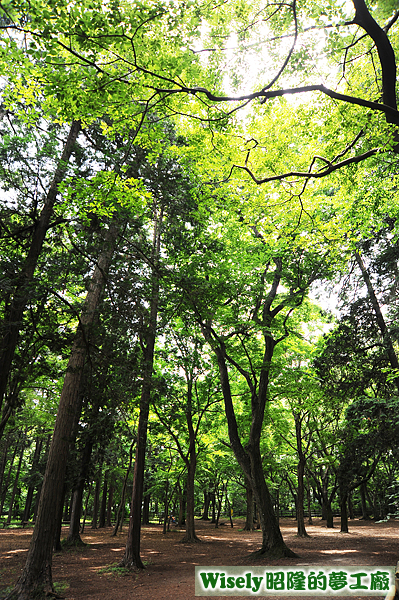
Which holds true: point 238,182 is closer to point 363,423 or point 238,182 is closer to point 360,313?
point 360,313

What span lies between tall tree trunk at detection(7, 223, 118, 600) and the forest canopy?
0.04m

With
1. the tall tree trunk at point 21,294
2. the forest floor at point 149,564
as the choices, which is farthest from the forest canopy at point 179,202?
the forest floor at point 149,564

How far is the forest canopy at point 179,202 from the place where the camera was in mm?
4418

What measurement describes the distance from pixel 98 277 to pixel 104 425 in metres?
3.22

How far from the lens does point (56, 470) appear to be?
7020mm

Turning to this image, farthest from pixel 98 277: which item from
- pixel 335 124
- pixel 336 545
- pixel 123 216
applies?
pixel 336 545

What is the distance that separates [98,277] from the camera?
26.6ft

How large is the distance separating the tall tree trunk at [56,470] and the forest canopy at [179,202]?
0.04 m

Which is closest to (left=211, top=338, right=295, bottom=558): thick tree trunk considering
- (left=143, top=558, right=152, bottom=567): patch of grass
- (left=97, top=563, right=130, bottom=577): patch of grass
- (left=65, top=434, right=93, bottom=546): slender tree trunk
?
(left=143, top=558, right=152, bottom=567): patch of grass

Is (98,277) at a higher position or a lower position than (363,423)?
higher

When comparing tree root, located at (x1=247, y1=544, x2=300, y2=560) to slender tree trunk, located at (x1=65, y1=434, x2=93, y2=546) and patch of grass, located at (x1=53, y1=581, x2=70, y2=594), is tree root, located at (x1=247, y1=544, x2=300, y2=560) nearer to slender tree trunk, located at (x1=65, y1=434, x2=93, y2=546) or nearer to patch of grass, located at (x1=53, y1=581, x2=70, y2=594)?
patch of grass, located at (x1=53, y1=581, x2=70, y2=594)

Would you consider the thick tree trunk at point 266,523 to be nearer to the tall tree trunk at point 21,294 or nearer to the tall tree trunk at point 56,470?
the tall tree trunk at point 56,470

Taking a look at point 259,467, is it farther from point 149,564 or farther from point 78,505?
point 78,505

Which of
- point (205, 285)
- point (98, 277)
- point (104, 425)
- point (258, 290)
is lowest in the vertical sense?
point (104, 425)
